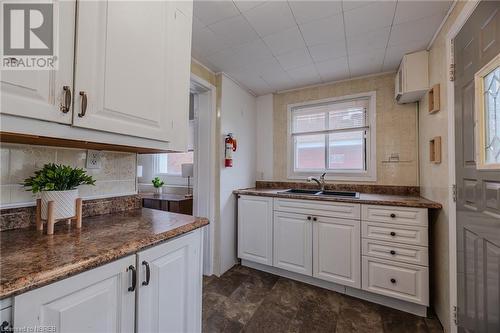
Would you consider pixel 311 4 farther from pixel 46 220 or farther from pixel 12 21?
pixel 46 220

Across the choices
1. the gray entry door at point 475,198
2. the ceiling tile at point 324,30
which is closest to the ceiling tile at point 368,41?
the ceiling tile at point 324,30

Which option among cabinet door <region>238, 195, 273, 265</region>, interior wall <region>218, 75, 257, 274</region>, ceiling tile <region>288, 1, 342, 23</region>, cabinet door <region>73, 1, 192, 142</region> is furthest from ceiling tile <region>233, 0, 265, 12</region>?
cabinet door <region>238, 195, 273, 265</region>

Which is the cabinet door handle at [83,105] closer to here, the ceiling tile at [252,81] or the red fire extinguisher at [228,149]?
the red fire extinguisher at [228,149]

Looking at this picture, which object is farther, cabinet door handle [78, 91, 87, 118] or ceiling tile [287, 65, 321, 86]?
ceiling tile [287, 65, 321, 86]

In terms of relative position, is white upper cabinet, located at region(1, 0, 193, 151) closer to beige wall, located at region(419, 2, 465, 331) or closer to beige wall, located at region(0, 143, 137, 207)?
beige wall, located at region(0, 143, 137, 207)

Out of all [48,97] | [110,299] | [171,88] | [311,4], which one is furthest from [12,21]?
[311,4]

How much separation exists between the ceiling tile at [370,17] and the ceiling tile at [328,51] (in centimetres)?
19

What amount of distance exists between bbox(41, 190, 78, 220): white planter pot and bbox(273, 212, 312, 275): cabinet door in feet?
5.91

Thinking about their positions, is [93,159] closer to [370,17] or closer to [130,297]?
[130,297]

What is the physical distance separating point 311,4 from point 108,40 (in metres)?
1.30

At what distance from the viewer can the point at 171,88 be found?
1186 millimetres

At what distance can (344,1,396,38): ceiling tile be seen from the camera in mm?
1466

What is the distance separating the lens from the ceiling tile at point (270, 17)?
1.49m

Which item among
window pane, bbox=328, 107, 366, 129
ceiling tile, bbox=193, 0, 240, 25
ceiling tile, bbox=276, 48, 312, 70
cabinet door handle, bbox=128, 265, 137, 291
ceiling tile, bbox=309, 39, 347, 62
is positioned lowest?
A: cabinet door handle, bbox=128, 265, 137, 291
